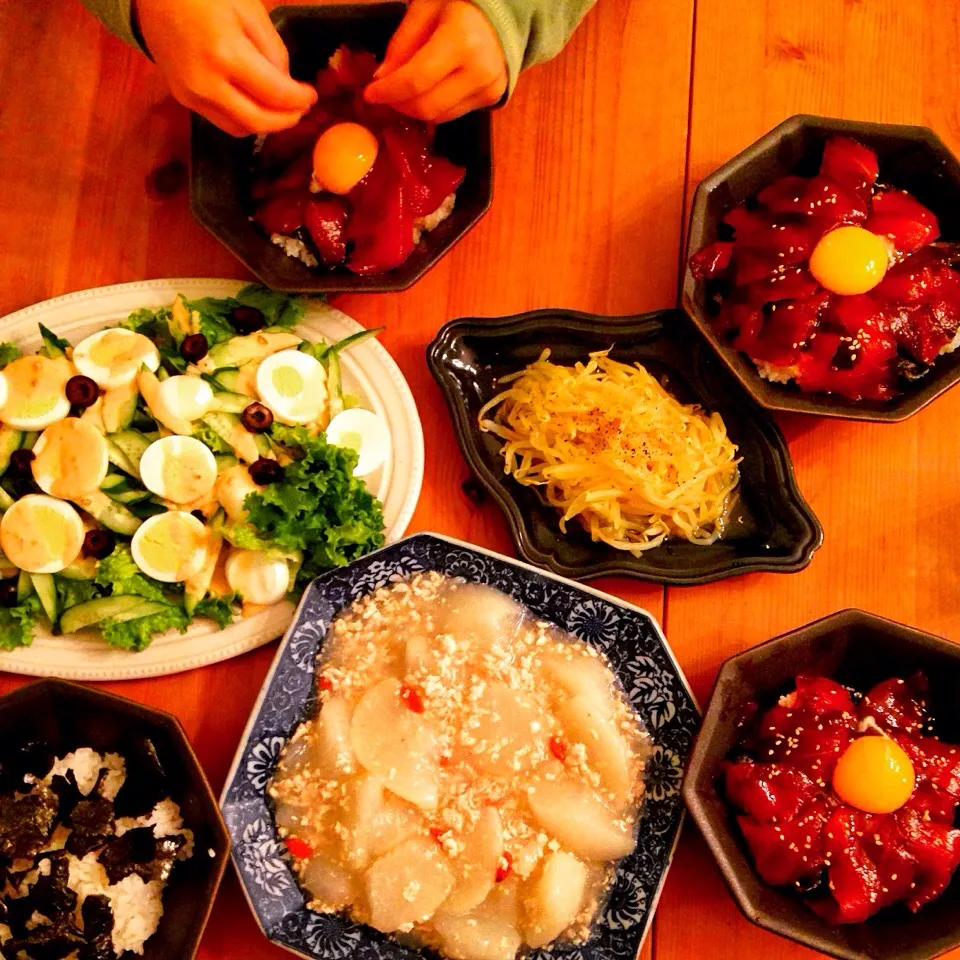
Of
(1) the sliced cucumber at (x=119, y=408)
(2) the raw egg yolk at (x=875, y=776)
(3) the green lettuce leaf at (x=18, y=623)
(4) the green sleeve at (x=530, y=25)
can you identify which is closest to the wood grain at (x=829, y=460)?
(2) the raw egg yolk at (x=875, y=776)

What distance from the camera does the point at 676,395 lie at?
2227mm

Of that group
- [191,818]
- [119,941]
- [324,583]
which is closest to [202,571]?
[324,583]

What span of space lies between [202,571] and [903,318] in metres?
1.65

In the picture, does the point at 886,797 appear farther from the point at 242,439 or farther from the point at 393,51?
the point at 393,51

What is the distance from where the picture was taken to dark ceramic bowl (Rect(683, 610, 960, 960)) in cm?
178

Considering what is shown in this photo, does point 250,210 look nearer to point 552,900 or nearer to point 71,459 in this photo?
point 71,459

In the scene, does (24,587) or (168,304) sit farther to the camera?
(168,304)

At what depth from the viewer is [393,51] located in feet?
6.12

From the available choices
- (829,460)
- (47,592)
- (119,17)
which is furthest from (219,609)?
(829,460)

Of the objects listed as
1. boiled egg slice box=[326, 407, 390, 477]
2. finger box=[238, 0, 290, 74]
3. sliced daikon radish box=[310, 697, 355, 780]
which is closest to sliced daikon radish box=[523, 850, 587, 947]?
sliced daikon radish box=[310, 697, 355, 780]

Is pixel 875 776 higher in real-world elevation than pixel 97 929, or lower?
higher

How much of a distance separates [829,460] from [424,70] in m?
1.28

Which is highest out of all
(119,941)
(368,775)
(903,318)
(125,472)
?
(903,318)

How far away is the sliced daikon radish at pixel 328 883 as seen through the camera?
1.93m
